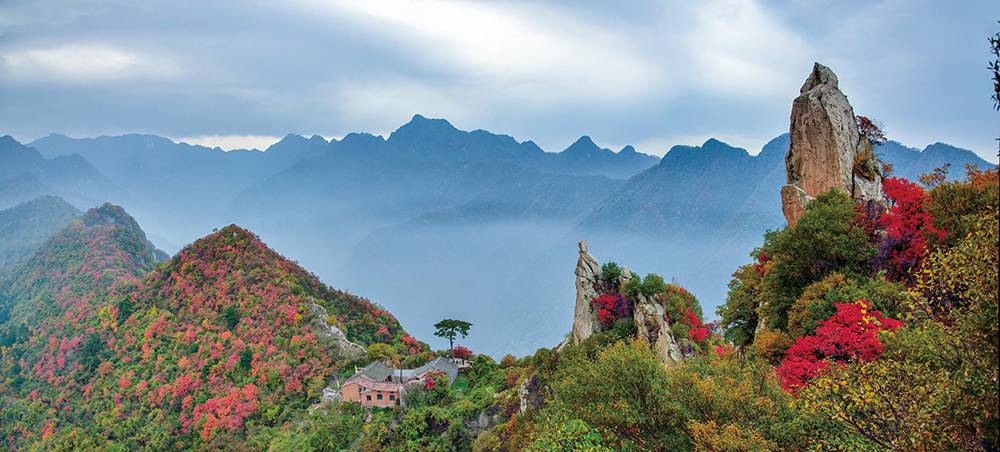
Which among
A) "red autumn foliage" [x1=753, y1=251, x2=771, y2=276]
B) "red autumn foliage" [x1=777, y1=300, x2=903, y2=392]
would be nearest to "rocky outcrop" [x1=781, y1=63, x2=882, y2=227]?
"red autumn foliage" [x1=753, y1=251, x2=771, y2=276]

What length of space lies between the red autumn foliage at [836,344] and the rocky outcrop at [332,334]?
33.2 m

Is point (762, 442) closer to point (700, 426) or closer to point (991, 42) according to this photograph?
point (700, 426)

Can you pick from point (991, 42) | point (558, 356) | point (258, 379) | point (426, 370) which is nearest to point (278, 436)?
point (258, 379)

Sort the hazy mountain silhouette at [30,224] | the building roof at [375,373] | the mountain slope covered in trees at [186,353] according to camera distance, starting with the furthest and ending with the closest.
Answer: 1. the hazy mountain silhouette at [30,224]
2. the mountain slope covered in trees at [186,353]
3. the building roof at [375,373]

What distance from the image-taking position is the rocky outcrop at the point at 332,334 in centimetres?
4262

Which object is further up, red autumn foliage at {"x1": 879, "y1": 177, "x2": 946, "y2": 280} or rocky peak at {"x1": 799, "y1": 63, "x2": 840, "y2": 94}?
rocky peak at {"x1": 799, "y1": 63, "x2": 840, "y2": 94}

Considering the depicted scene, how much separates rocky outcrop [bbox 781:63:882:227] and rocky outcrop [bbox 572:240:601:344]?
420 inches

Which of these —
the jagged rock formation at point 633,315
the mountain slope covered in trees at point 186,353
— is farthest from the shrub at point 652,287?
the mountain slope covered in trees at point 186,353

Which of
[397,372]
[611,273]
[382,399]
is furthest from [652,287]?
[397,372]

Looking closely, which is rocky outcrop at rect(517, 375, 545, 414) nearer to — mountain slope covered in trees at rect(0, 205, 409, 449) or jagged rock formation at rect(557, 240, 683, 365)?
jagged rock formation at rect(557, 240, 683, 365)

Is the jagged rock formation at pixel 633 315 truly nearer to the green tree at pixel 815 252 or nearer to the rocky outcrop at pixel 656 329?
the rocky outcrop at pixel 656 329

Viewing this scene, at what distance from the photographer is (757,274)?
23.8 meters

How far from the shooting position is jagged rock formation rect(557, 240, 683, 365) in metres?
23.2

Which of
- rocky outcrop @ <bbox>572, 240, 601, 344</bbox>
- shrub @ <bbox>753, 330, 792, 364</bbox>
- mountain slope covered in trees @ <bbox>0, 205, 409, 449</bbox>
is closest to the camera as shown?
shrub @ <bbox>753, 330, 792, 364</bbox>
